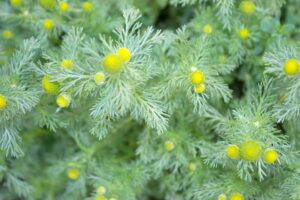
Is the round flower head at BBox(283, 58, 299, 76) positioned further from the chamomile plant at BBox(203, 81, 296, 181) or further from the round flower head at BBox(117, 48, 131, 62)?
the round flower head at BBox(117, 48, 131, 62)

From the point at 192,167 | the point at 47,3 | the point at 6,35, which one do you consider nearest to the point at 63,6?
the point at 47,3

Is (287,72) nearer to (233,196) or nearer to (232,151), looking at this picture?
(232,151)

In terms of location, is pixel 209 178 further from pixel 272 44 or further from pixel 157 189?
pixel 272 44

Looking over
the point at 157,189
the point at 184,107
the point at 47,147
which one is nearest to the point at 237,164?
the point at 184,107

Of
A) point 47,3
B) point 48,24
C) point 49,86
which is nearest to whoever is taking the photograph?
point 49,86

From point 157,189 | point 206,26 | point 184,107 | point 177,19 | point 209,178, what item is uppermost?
point 206,26

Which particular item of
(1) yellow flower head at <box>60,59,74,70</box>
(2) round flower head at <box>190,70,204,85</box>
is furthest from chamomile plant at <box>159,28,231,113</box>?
(1) yellow flower head at <box>60,59,74,70</box>
